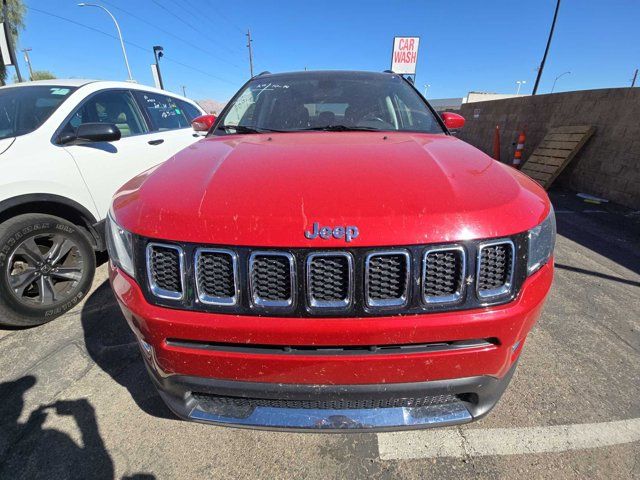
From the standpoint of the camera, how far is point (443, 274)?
1.21 meters

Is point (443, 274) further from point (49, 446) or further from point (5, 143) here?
point (5, 143)

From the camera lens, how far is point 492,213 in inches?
48.4

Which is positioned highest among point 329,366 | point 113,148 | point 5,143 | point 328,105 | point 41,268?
point 328,105

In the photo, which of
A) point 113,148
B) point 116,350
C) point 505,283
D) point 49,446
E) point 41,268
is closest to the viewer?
point 505,283

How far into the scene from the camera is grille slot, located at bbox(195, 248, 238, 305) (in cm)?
121

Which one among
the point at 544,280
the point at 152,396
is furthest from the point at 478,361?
the point at 152,396


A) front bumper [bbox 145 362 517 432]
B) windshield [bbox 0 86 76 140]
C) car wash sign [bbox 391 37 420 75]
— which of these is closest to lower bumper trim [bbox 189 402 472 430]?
front bumper [bbox 145 362 517 432]

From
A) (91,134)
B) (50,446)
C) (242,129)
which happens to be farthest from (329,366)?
(91,134)

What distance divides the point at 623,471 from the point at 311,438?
1.47 meters

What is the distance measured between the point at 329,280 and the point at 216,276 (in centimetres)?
42

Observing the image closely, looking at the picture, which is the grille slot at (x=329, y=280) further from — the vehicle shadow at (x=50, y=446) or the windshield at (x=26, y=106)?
the windshield at (x=26, y=106)

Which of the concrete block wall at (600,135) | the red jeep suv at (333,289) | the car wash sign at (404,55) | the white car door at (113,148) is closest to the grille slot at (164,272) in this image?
the red jeep suv at (333,289)

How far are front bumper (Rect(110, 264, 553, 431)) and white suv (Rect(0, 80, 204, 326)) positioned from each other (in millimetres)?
1672

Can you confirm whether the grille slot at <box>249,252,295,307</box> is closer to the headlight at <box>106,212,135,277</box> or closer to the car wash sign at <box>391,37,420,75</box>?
the headlight at <box>106,212,135,277</box>
